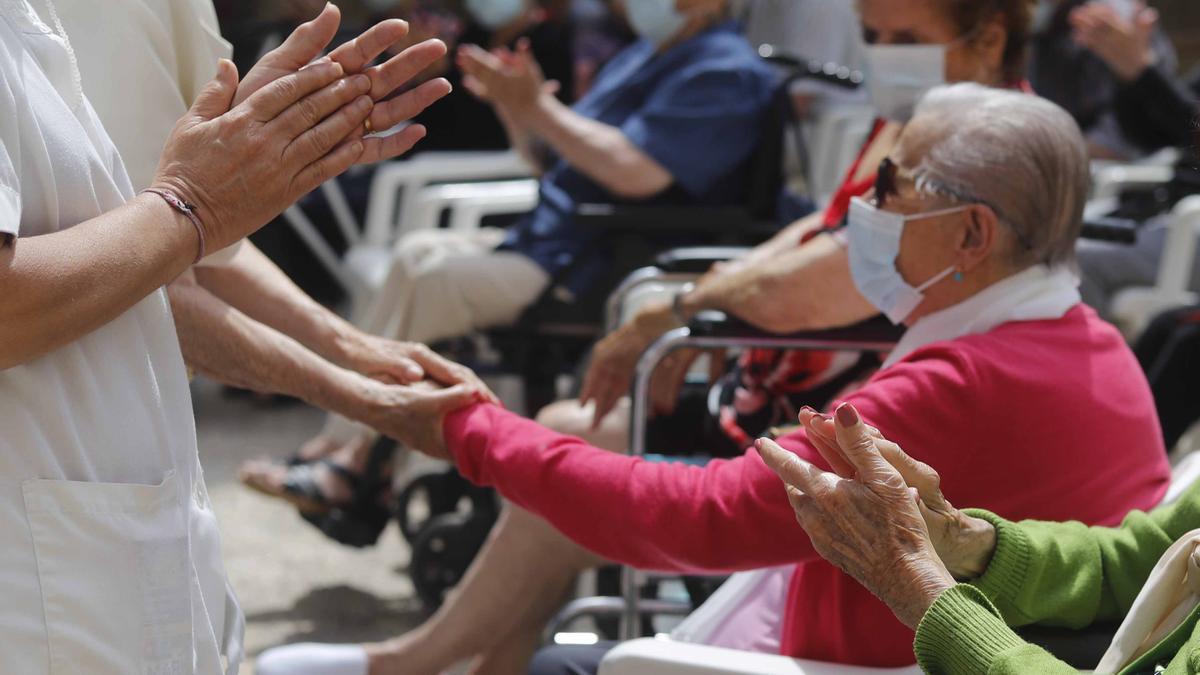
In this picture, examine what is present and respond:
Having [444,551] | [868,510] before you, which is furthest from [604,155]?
[868,510]

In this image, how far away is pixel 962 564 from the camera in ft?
5.46

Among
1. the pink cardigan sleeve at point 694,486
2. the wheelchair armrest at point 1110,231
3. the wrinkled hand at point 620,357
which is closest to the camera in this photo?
the pink cardigan sleeve at point 694,486

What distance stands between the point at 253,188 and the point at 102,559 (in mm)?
378

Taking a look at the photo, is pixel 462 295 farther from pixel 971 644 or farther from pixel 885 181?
pixel 971 644

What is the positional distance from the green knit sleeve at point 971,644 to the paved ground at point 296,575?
2.25 m

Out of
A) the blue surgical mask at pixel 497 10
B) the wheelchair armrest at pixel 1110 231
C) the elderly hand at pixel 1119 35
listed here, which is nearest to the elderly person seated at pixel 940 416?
the wheelchair armrest at pixel 1110 231

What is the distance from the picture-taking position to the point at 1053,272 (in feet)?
6.56

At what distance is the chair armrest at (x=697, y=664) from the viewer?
173cm

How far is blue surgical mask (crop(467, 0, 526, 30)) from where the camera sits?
6320mm

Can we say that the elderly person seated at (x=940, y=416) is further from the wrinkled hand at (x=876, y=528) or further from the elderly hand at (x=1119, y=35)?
the elderly hand at (x=1119, y=35)

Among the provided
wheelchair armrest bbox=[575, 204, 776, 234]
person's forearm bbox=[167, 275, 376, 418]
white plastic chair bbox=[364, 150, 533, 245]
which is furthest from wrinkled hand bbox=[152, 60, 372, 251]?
white plastic chair bbox=[364, 150, 533, 245]

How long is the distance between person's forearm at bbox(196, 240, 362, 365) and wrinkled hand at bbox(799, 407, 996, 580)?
36.6 inches

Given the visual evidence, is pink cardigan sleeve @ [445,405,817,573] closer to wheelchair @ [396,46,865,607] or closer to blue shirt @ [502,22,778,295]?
wheelchair @ [396,46,865,607]

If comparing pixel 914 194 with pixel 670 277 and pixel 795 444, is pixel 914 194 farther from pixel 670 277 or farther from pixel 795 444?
pixel 670 277
